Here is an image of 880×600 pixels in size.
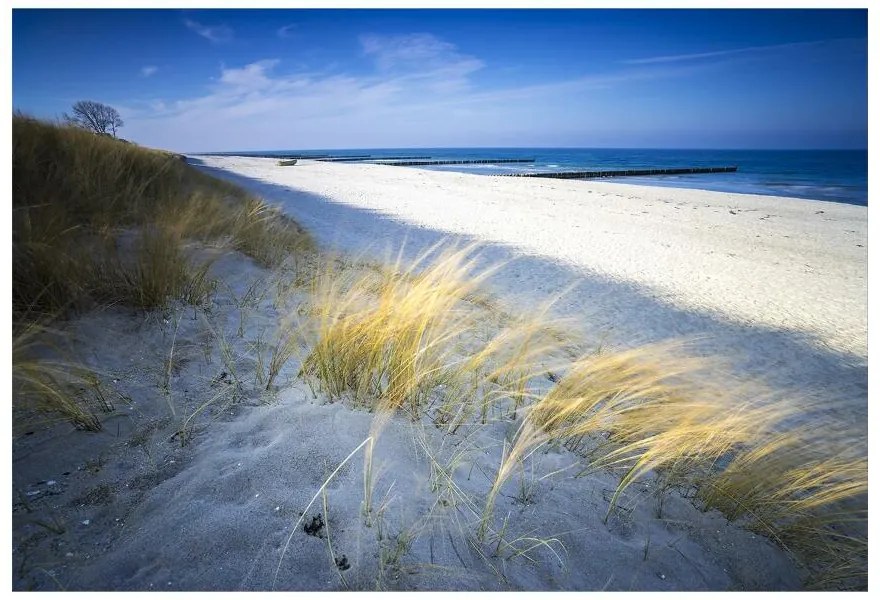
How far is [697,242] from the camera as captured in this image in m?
7.23

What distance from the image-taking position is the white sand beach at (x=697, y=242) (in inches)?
170

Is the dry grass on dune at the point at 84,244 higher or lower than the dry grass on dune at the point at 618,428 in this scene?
higher

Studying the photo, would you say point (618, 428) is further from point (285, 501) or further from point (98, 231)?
point (98, 231)

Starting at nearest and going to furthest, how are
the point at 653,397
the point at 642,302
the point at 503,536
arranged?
the point at 503,536 → the point at 653,397 → the point at 642,302

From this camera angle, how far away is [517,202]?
1202 cm

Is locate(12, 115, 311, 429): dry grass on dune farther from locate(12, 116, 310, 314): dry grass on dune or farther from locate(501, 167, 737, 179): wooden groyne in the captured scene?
locate(501, 167, 737, 179): wooden groyne

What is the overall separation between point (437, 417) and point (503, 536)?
0.59 meters

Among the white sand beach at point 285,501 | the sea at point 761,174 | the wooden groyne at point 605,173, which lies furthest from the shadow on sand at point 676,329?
the wooden groyne at point 605,173

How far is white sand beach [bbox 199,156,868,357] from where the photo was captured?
432 centimetres

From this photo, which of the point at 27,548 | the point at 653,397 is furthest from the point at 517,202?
the point at 27,548

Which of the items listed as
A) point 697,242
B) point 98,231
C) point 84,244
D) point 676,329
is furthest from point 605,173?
point 84,244

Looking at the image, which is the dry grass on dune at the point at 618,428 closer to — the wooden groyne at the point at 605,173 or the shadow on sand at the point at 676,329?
the shadow on sand at the point at 676,329

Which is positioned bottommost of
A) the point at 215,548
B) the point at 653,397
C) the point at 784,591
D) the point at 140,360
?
the point at 784,591

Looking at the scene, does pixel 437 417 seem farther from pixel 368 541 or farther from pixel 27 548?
pixel 27 548
